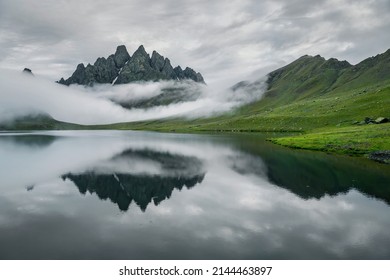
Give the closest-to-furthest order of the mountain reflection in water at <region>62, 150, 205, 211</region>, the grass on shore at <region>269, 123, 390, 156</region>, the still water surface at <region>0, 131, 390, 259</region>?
the still water surface at <region>0, 131, 390, 259</region>
the mountain reflection in water at <region>62, 150, 205, 211</region>
the grass on shore at <region>269, 123, 390, 156</region>

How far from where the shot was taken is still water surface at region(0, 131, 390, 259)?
24.6m

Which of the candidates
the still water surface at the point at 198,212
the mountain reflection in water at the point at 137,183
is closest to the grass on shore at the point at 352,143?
the still water surface at the point at 198,212

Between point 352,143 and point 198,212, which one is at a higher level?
point 352,143

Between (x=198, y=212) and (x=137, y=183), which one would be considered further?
(x=137, y=183)

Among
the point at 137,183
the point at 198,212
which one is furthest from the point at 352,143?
the point at 198,212

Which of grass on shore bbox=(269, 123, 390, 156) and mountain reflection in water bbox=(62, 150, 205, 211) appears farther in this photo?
grass on shore bbox=(269, 123, 390, 156)

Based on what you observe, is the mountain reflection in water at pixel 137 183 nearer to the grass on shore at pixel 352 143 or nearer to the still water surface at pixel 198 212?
the still water surface at pixel 198 212

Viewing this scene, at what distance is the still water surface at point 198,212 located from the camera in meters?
24.6

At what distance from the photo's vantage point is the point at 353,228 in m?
29.3

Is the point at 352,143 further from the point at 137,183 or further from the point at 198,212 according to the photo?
the point at 198,212

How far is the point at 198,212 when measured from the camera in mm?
35312

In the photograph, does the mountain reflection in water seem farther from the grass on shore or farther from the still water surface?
the grass on shore

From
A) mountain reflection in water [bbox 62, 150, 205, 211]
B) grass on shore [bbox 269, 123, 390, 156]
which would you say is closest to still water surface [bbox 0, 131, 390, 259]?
mountain reflection in water [bbox 62, 150, 205, 211]
